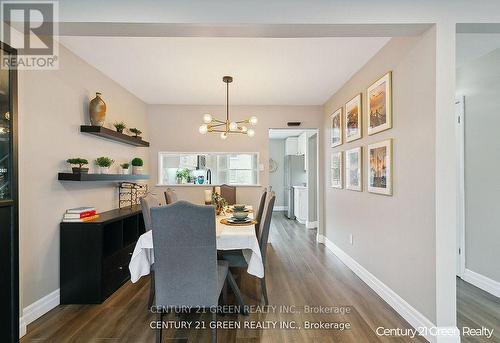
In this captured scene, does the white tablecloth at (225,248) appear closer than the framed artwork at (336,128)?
Yes

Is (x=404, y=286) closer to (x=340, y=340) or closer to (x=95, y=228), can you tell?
(x=340, y=340)

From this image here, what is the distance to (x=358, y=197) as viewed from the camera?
334 cm

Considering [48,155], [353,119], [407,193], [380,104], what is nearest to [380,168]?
[407,193]

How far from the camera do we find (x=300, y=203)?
684 centimetres

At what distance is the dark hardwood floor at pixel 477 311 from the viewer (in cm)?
209

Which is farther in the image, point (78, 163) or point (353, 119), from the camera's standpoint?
point (353, 119)

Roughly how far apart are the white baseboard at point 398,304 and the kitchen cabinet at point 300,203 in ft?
9.33

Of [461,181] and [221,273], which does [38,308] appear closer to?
[221,273]

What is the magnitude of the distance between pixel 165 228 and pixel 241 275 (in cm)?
184

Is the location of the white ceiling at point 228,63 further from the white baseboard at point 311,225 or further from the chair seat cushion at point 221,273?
the white baseboard at point 311,225

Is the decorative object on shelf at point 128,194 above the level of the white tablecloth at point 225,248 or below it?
above

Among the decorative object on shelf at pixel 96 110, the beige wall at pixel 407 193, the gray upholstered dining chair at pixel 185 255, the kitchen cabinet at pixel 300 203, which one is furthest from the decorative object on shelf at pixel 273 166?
the gray upholstered dining chair at pixel 185 255

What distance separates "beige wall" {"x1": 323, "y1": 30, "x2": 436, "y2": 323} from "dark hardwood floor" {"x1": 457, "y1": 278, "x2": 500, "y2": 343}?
48 cm

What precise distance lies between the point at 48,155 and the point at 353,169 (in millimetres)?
3456
